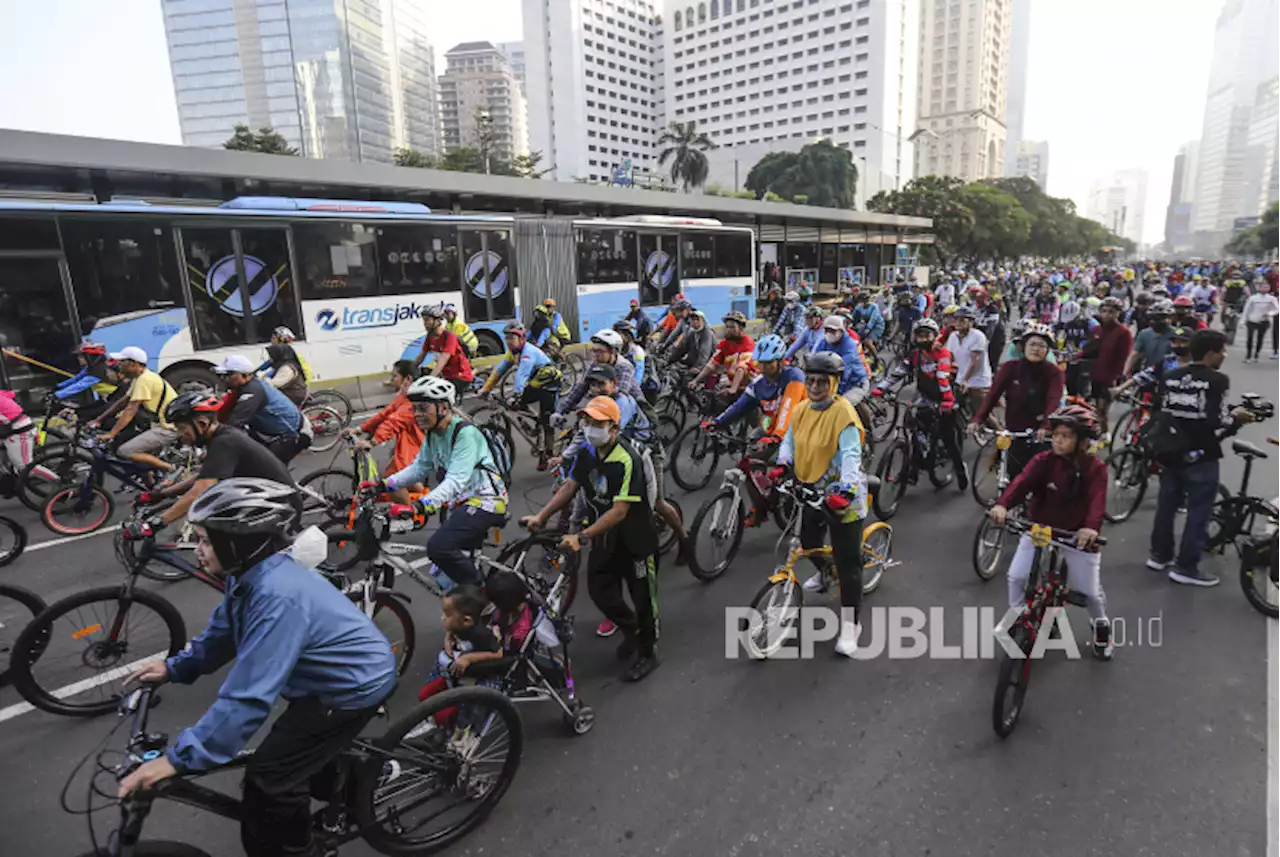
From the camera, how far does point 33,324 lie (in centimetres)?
943

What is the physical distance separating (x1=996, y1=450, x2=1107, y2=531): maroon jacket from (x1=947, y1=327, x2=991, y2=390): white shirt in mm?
4071

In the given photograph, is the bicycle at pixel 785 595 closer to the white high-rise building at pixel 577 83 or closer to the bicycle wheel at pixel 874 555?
the bicycle wheel at pixel 874 555

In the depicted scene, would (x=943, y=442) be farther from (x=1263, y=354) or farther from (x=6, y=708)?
(x=1263, y=354)

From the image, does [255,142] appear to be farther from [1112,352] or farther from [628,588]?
[628,588]

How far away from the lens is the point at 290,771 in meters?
2.40

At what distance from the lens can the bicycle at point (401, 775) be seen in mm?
2354

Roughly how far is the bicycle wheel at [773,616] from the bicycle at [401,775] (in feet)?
6.07

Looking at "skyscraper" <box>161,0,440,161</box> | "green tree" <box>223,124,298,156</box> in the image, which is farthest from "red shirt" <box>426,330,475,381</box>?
"skyscraper" <box>161,0,440,161</box>

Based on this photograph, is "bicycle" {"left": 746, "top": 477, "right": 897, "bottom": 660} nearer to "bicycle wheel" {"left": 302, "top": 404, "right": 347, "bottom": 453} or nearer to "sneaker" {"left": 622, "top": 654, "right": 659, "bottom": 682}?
"sneaker" {"left": 622, "top": 654, "right": 659, "bottom": 682}

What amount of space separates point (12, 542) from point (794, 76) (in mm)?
147875

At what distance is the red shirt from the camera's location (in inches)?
343

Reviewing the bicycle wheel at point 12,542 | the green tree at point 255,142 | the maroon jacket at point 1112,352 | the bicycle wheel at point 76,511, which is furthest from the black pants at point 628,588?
the green tree at point 255,142

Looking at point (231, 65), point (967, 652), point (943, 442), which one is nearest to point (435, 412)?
point (967, 652)

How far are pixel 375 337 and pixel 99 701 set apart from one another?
954cm
